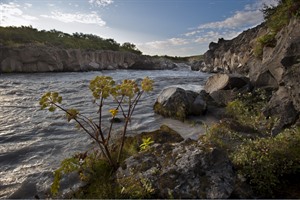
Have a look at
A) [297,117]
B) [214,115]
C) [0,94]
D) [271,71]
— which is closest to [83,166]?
[297,117]

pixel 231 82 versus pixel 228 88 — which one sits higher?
pixel 231 82

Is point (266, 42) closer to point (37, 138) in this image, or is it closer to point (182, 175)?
point (182, 175)

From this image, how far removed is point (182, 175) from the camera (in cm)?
305

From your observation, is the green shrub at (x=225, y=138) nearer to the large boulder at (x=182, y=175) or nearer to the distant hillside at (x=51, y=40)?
the large boulder at (x=182, y=175)

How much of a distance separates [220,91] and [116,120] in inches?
193

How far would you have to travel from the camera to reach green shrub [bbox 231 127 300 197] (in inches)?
117

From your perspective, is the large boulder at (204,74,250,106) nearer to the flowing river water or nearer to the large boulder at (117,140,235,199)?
the flowing river water

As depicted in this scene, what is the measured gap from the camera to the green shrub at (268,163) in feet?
9.76

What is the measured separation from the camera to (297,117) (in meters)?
5.54

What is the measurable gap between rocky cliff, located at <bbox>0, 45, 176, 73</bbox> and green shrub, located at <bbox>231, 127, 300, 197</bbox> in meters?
24.8

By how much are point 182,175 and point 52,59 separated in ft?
87.8

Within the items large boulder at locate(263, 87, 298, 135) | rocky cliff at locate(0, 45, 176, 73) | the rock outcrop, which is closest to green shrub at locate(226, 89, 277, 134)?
large boulder at locate(263, 87, 298, 135)

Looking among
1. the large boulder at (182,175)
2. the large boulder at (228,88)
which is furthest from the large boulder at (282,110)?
the large boulder at (182,175)

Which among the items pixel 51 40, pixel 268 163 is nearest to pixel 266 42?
pixel 268 163
